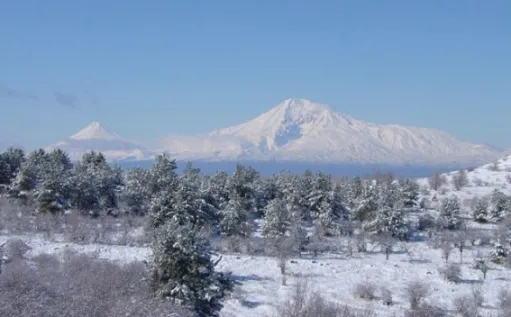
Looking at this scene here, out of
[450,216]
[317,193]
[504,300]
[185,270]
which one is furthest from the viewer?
[450,216]

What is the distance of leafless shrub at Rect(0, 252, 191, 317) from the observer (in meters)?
13.8

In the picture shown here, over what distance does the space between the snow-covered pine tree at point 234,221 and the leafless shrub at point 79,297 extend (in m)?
22.5

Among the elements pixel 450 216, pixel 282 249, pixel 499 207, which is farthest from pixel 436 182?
pixel 282 249

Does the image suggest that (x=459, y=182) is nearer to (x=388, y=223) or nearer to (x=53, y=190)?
(x=388, y=223)

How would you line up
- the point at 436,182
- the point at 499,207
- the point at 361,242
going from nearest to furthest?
the point at 361,242, the point at 499,207, the point at 436,182

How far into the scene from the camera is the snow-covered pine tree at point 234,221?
44188mm

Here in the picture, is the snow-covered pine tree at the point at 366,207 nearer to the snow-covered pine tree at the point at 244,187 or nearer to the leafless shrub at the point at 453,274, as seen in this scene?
the snow-covered pine tree at the point at 244,187

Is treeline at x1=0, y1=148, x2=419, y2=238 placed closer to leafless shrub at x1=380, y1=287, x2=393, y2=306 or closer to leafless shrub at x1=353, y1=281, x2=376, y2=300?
leafless shrub at x1=353, y1=281, x2=376, y2=300

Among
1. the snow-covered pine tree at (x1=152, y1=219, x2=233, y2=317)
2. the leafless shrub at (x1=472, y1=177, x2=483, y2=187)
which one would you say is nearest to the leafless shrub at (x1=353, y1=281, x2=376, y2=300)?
the snow-covered pine tree at (x1=152, y1=219, x2=233, y2=317)

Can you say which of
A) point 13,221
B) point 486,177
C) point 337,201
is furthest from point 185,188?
point 486,177

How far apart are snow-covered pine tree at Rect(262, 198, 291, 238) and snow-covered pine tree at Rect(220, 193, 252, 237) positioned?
1.91 m

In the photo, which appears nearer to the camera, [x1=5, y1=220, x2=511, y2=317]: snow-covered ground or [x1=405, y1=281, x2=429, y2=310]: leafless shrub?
[x1=405, y1=281, x2=429, y2=310]: leafless shrub

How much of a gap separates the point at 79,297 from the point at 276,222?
2873 centimetres

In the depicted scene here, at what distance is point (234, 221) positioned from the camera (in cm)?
4422
